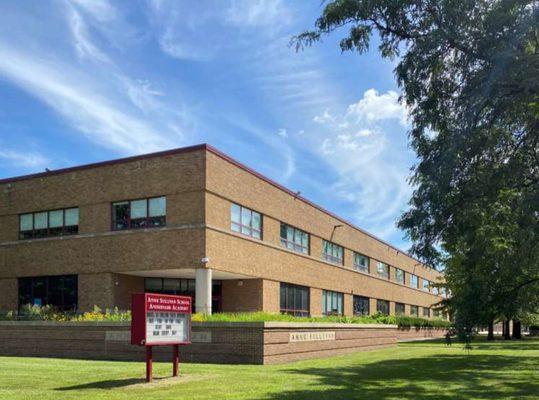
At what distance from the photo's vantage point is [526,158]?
1401 centimetres

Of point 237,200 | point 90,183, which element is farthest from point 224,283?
point 90,183

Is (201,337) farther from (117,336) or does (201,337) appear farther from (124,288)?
(124,288)

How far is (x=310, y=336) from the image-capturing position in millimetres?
22828

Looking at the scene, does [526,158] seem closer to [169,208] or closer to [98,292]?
[169,208]

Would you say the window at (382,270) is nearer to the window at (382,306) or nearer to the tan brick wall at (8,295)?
the window at (382,306)

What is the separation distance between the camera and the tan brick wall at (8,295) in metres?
34.4

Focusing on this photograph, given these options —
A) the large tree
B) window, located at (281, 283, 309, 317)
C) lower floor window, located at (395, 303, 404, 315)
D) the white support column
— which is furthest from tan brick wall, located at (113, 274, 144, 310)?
lower floor window, located at (395, 303, 404, 315)

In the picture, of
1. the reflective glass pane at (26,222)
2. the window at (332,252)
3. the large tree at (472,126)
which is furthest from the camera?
the window at (332,252)

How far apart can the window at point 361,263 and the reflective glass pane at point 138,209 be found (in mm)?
24498

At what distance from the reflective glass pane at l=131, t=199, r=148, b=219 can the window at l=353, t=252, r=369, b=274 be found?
80.4 ft

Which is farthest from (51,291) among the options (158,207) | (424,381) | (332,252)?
(424,381)

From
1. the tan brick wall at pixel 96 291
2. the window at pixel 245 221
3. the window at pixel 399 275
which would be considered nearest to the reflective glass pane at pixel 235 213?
the window at pixel 245 221

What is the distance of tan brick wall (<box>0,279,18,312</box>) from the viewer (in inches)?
1356

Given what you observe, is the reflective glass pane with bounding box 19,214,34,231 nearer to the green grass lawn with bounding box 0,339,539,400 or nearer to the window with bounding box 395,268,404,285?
the green grass lawn with bounding box 0,339,539,400
